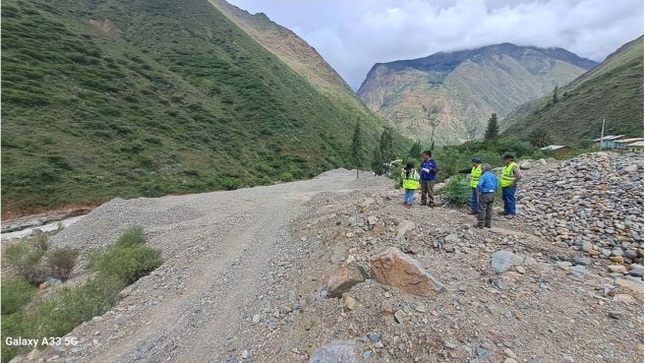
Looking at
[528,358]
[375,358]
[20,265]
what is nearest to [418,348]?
[375,358]

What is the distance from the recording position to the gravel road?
245 inches

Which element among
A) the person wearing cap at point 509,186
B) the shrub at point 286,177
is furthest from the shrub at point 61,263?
the shrub at point 286,177

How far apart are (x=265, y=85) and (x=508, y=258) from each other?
247 ft

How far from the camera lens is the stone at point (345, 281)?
6.25 m

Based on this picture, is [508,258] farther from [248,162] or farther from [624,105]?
[624,105]

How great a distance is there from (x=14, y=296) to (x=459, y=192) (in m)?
13.6

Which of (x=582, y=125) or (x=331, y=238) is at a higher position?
(x=582, y=125)

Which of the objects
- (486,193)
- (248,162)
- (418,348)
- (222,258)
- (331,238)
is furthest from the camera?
(248,162)

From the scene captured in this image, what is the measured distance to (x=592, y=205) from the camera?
25.9 feet

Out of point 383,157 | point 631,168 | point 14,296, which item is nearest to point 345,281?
point 631,168

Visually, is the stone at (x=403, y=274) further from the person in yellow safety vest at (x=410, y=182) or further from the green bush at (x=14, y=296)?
the green bush at (x=14, y=296)

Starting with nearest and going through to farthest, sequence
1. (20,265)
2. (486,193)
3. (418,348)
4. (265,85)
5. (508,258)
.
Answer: (418,348), (508,258), (486,193), (20,265), (265,85)

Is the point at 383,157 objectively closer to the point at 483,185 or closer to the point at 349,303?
the point at 483,185

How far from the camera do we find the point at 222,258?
10633 mm
